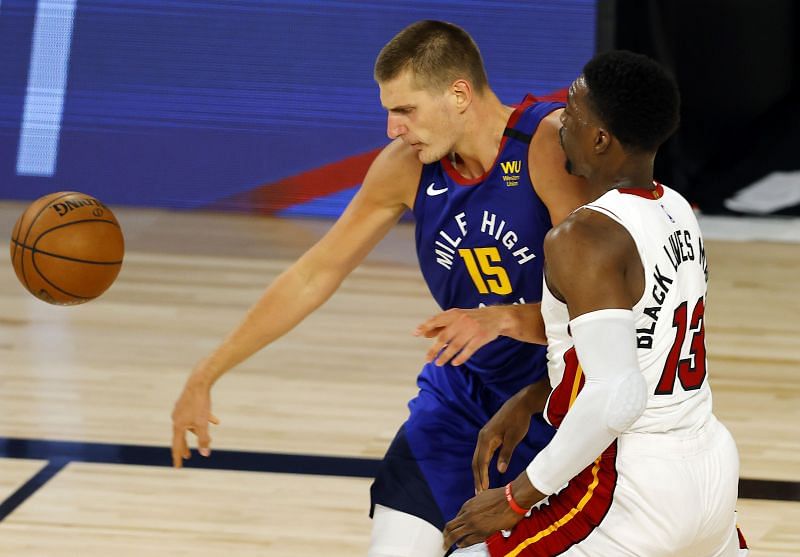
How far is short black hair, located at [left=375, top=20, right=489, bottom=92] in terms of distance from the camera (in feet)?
8.79

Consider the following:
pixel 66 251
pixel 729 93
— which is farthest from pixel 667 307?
pixel 729 93

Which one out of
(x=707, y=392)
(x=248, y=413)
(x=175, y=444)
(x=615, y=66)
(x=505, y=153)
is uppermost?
(x=615, y=66)

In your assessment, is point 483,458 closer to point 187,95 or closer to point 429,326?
point 429,326

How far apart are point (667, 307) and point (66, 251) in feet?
6.98

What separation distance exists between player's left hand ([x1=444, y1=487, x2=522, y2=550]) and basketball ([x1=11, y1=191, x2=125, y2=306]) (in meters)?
1.86

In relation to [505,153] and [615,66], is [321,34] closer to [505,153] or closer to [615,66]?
[505,153]

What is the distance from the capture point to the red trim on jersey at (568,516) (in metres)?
2.06

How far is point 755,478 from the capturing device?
4.19 metres

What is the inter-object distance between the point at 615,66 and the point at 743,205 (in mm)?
6813

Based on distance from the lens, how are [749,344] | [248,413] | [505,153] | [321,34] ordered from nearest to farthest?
[505,153] → [248,413] → [749,344] → [321,34]

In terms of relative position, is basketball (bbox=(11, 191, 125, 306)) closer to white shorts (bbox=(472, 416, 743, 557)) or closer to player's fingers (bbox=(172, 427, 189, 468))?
player's fingers (bbox=(172, 427, 189, 468))

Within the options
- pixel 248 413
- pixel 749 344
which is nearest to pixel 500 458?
pixel 248 413

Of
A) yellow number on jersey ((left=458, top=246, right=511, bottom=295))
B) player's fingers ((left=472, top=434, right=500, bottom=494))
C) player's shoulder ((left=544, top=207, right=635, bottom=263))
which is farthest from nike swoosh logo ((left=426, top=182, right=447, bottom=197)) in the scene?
player's shoulder ((left=544, top=207, right=635, bottom=263))

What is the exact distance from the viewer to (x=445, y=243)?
2.75 meters
